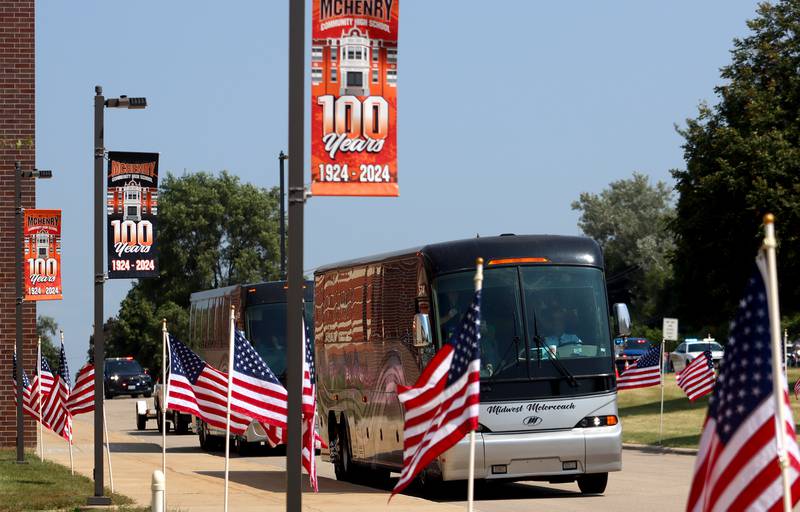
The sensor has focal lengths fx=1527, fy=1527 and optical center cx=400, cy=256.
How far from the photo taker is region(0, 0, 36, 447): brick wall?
34.4 metres

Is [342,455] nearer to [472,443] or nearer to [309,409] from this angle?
[309,409]

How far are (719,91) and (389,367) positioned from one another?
98.8ft

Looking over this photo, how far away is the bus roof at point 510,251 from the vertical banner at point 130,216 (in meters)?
3.68

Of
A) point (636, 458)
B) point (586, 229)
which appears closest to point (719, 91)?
point (636, 458)

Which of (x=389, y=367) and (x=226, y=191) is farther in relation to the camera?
(x=226, y=191)

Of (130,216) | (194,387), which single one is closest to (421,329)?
(194,387)

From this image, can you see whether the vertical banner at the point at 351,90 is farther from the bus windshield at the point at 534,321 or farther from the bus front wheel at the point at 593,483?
the bus front wheel at the point at 593,483

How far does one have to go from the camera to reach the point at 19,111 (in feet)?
113

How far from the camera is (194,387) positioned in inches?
707

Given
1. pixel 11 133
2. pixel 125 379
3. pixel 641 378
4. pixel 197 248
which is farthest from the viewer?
pixel 197 248

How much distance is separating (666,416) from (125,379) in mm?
34940

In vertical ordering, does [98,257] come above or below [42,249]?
below

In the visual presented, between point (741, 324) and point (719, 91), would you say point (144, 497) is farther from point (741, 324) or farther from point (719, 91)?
point (719, 91)

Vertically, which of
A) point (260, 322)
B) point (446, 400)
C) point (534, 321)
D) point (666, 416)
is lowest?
point (666, 416)
